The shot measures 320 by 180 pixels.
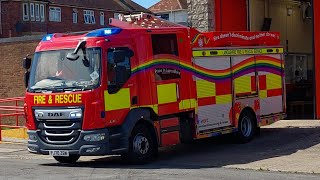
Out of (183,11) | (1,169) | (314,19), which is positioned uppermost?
(183,11)

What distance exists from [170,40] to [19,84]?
41.9ft

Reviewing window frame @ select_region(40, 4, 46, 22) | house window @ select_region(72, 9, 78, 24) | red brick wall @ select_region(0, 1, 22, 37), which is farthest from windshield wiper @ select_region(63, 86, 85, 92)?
house window @ select_region(72, 9, 78, 24)

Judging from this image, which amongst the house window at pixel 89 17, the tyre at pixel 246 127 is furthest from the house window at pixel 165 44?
the house window at pixel 89 17

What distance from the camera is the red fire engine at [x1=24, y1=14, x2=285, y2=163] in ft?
39.2

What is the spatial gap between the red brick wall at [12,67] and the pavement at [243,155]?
684cm

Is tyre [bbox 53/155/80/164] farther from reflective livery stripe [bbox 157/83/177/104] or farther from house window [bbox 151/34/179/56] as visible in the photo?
house window [bbox 151/34/179/56]

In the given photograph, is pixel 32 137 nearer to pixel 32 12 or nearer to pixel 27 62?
pixel 27 62

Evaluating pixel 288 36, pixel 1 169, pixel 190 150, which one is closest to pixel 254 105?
pixel 190 150

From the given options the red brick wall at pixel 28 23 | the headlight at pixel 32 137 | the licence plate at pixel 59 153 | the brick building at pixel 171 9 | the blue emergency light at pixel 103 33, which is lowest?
the licence plate at pixel 59 153

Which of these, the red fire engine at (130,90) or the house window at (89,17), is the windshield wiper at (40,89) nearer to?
the red fire engine at (130,90)

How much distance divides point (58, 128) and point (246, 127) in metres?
5.69

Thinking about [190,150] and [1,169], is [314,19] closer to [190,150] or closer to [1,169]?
[190,150]

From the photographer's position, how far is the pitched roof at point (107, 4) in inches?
2333

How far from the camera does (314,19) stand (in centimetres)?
1911
